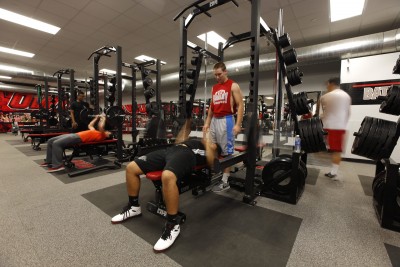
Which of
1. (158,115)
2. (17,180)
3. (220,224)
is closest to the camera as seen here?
(220,224)

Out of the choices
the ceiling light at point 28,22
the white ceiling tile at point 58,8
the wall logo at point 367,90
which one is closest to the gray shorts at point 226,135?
the wall logo at point 367,90

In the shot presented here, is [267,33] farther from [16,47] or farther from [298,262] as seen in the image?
[16,47]

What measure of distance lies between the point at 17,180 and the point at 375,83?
7489 millimetres

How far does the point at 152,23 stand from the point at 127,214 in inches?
187

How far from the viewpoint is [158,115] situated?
12.2ft

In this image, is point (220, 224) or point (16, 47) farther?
point (16, 47)

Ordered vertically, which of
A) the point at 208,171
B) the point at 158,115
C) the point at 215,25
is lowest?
the point at 208,171

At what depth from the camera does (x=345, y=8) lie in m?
4.09

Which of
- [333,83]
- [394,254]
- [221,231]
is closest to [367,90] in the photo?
[333,83]

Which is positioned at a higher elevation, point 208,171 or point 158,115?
point 158,115

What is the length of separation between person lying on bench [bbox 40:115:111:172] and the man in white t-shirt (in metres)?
4.03

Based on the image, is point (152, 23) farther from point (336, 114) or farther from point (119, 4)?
point (336, 114)

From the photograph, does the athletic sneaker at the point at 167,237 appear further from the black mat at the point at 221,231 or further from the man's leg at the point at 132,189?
the man's leg at the point at 132,189

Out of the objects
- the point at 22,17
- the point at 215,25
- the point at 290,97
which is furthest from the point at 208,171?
the point at 22,17
